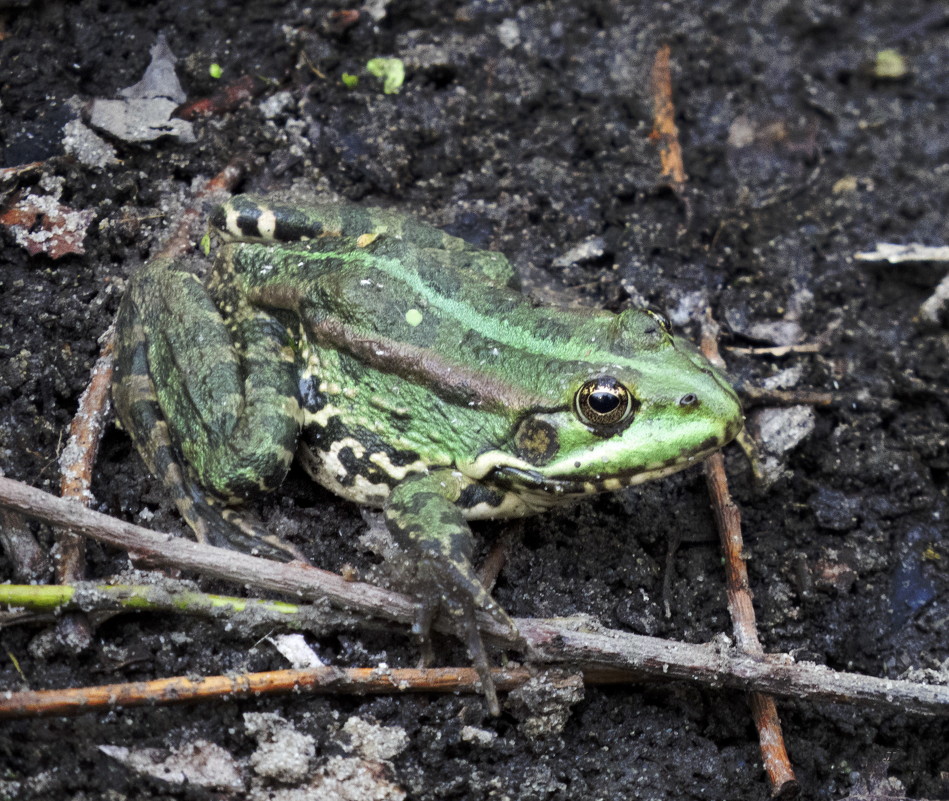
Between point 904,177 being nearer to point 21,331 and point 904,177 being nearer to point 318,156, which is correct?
point 318,156

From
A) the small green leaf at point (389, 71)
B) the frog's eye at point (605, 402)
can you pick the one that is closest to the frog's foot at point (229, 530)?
the frog's eye at point (605, 402)

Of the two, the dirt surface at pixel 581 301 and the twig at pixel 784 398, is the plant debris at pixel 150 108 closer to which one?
the dirt surface at pixel 581 301

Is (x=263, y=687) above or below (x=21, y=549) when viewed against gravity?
below

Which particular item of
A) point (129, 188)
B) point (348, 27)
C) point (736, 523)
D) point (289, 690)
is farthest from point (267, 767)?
point (348, 27)

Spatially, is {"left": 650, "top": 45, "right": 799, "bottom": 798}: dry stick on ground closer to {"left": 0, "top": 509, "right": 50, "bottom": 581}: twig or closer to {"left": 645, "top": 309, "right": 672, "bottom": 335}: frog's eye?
{"left": 645, "top": 309, "right": 672, "bottom": 335}: frog's eye

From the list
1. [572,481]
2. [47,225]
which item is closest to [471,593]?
[572,481]

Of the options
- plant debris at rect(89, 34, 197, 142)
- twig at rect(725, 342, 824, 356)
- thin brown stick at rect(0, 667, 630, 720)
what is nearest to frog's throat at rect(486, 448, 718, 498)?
thin brown stick at rect(0, 667, 630, 720)

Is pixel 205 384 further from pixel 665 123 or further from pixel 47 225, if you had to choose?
pixel 665 123
